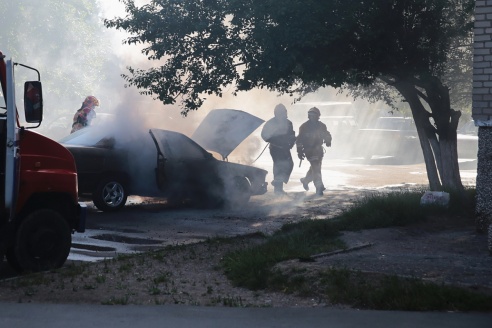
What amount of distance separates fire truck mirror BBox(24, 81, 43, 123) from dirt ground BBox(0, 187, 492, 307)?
5.14 feet

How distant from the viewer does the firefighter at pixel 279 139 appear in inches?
811

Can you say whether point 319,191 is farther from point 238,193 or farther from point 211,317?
point 211,317

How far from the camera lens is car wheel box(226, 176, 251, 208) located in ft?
56.9

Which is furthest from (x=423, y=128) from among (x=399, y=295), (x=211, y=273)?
(x=399, y=295)

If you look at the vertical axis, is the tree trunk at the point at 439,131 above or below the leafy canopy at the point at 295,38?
below

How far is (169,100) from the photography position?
17.1 m

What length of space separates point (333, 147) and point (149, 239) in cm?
2800

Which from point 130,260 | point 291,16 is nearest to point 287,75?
point 291,16

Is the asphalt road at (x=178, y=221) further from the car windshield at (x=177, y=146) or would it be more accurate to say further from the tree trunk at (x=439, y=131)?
the tree trunk at (x=439, y=131)

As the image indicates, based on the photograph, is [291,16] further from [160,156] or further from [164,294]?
[164,294]

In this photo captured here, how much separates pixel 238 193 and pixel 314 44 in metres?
3.66

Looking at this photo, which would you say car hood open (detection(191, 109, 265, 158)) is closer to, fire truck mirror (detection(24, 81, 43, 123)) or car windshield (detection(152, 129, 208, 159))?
car windshield (detection(152, 129, 208, 159))

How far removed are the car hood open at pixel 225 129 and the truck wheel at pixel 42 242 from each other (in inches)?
335

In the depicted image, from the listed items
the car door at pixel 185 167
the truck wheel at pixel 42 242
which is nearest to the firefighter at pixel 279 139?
the car door at pixel 185 167
